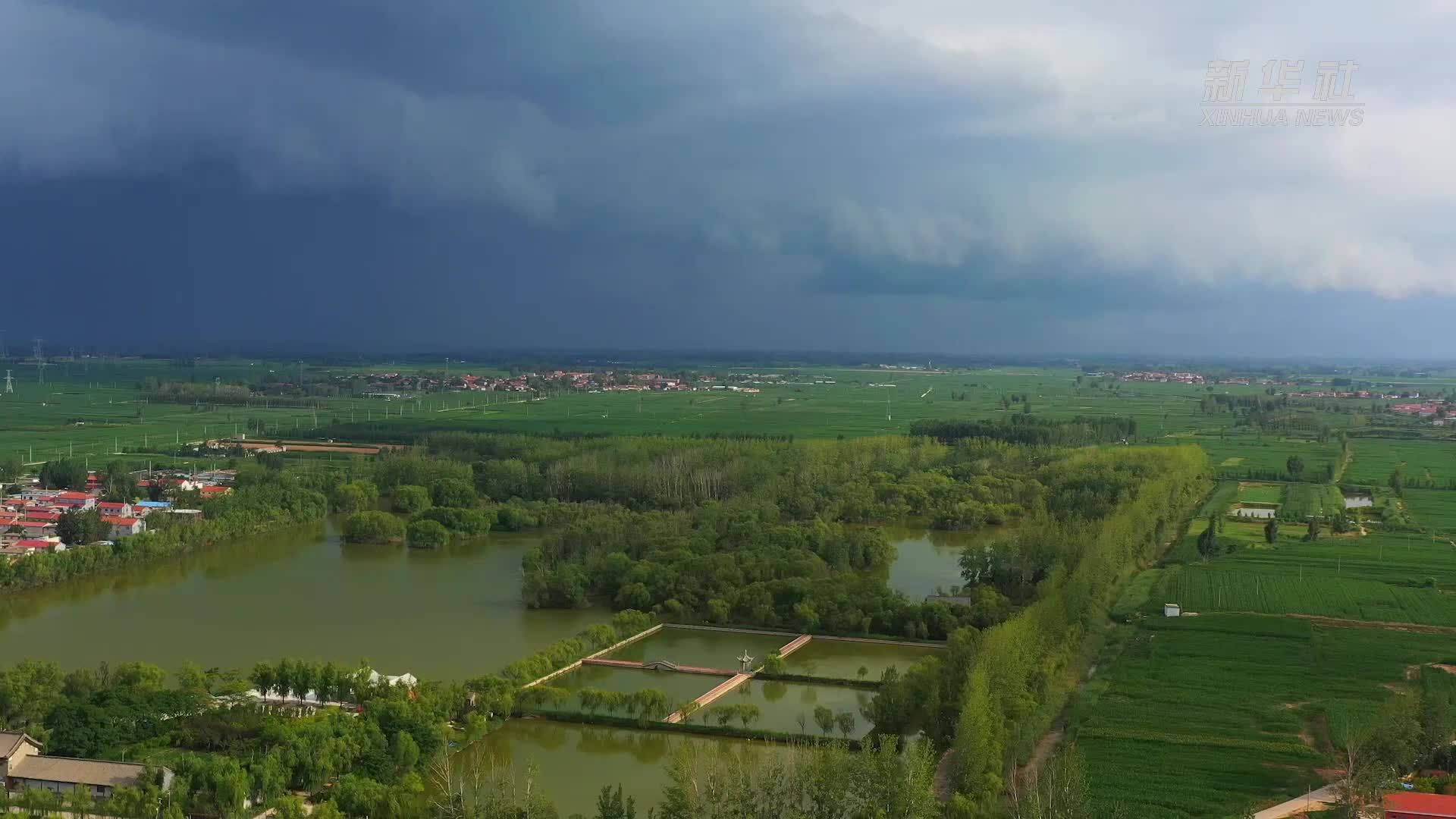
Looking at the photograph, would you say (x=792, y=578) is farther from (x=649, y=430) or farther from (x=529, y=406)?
(x=529, y=406)

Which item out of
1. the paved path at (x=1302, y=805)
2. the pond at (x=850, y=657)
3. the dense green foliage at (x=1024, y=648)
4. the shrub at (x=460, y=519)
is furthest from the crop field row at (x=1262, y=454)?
the paved path at (x=1302, y=805)

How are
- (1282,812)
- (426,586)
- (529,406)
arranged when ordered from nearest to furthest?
(1282,812) → (426,586) → (529,406)

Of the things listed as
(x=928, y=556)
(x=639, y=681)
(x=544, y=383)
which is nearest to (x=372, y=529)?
(x=928, y=556)

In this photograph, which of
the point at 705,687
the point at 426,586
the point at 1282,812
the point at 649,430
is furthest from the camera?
the point at 649,430

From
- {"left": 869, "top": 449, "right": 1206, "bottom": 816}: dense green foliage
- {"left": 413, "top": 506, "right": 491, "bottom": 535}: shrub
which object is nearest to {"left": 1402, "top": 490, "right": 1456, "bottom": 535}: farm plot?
{"left": 869, "top": 449, "right": 1206, "bottom": 816}: dense green foliage

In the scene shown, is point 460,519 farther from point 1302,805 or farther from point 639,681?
point 1302,805

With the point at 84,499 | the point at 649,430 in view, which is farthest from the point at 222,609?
the point at 649,430

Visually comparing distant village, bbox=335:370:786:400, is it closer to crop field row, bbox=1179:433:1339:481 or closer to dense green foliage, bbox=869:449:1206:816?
crop field row, bbox=1179:433:1339:481

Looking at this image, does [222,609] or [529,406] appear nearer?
[222,609]
